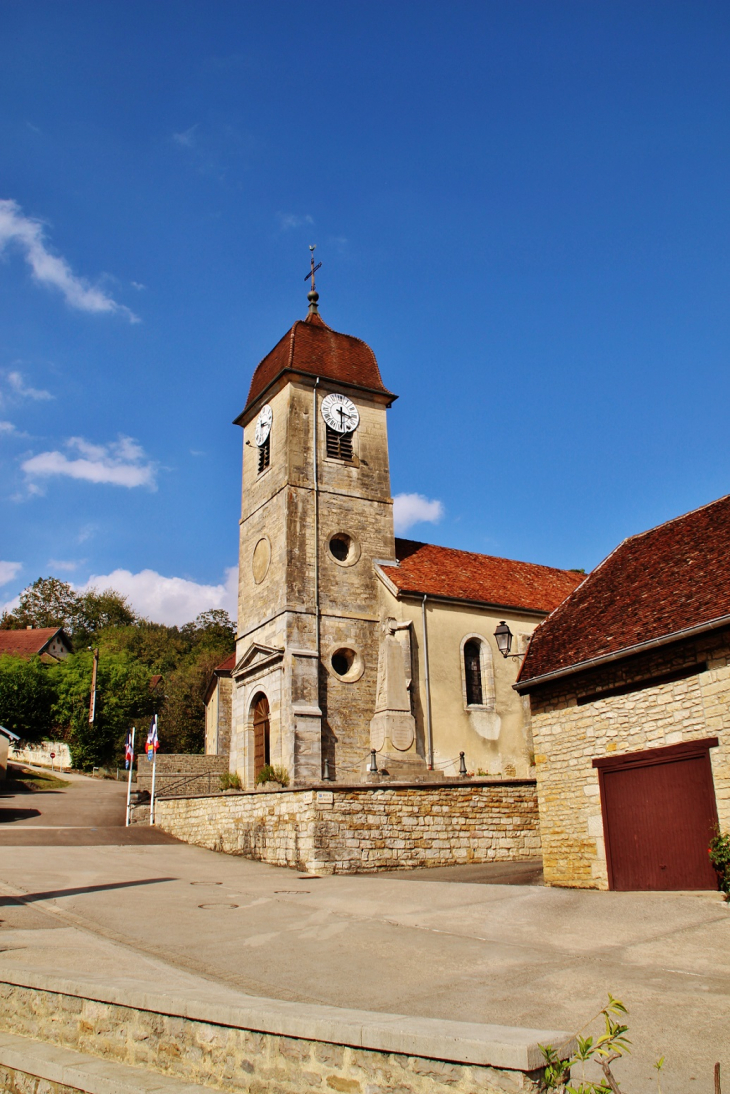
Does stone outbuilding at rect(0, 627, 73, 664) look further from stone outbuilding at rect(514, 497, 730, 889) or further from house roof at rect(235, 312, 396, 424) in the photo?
stone outbuilding at rect(514, 497, 730, 889)

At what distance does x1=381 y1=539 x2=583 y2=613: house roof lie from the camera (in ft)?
80.9

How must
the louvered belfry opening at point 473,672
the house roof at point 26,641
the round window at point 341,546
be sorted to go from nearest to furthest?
the louvered belfry opening at point 473,672 → the round window at point 341,546 → the house roof at point 26,641

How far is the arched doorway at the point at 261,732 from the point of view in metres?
23.4

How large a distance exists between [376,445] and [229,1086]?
74.9 ft

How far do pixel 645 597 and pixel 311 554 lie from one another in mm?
12002

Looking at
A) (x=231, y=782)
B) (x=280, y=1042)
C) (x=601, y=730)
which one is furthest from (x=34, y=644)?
(x=280, y=1042)

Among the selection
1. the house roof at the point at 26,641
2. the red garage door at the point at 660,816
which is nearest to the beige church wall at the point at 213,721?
the red garage door at the point at 660,816

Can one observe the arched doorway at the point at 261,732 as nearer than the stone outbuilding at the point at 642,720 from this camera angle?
No

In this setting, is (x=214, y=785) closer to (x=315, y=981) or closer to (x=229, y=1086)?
(x=315, y=981)

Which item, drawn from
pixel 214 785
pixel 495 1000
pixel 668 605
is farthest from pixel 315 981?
pixel 214 785

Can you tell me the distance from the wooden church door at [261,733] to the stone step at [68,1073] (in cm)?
1784

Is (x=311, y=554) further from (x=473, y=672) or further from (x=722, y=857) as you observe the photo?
(x=722, y=857)

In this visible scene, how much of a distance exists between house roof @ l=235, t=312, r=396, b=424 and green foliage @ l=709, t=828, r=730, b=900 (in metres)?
18.2

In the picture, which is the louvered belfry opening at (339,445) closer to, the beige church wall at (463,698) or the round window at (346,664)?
the beige church wall at (463,698)
